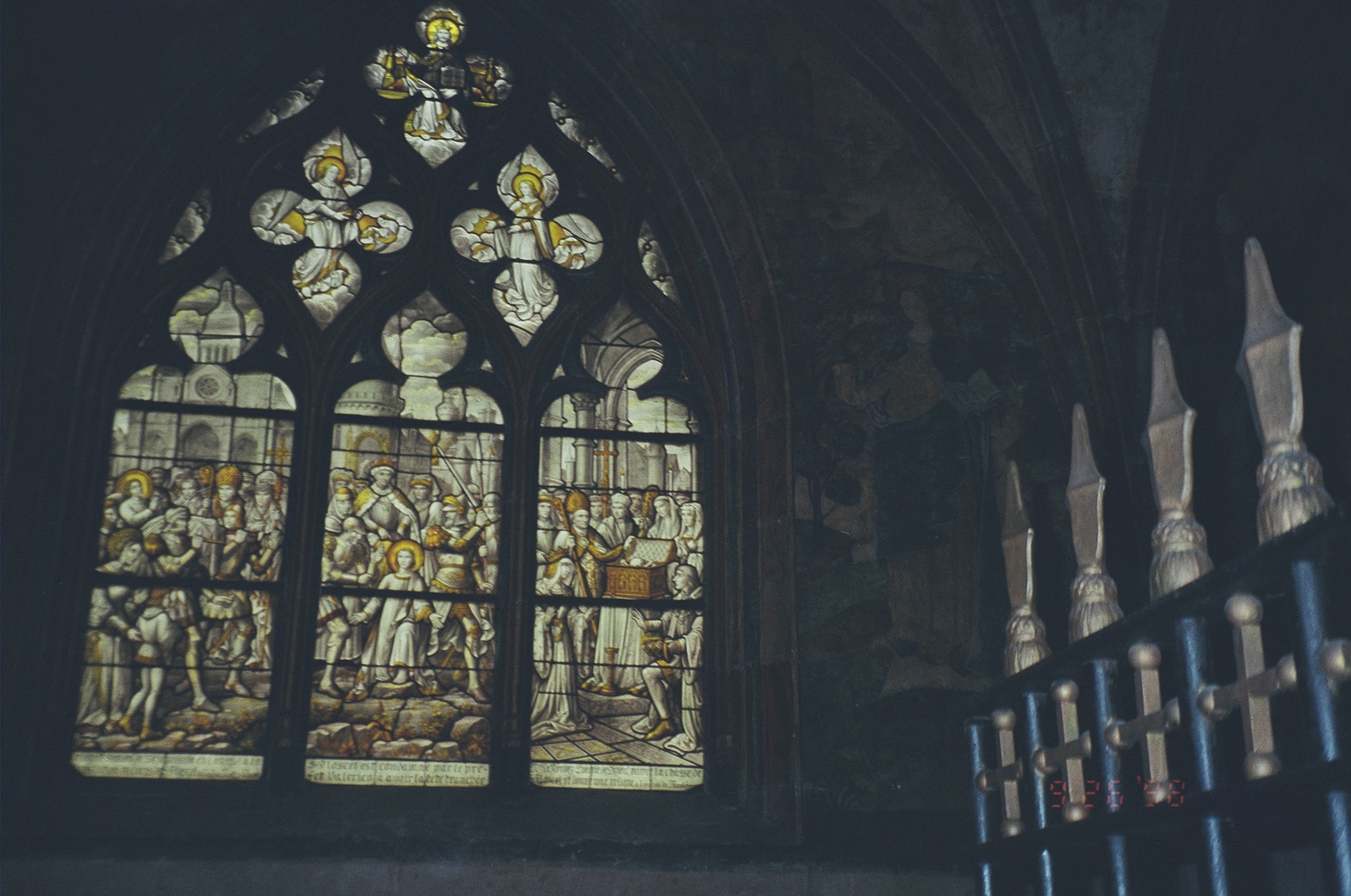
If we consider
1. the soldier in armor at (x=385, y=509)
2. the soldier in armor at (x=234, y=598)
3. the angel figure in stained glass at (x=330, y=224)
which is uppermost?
the angel figure in stained glass at (x=330, y=224)

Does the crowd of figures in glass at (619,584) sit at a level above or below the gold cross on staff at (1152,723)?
above

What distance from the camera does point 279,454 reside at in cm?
764

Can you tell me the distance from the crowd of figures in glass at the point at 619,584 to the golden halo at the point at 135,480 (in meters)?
1.82

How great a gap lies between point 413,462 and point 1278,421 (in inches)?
194

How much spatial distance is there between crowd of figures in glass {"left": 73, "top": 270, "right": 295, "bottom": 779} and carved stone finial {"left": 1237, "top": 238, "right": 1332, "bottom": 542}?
15.9 ft

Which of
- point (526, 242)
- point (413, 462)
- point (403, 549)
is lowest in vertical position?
point (403, 549)

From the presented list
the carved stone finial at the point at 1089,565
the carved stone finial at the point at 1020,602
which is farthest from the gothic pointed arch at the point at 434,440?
the carved stone finial at the point at 1089,565

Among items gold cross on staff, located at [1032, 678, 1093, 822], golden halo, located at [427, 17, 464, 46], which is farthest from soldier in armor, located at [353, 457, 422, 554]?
gold cross on staff, located at [1032, 678, 1093, 822]

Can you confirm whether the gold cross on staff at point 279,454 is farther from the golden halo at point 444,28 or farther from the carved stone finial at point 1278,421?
the carved stone finial at point 1278,421

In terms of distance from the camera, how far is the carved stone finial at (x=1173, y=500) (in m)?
3.88

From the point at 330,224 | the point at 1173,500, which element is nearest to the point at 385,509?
the point at 330,224

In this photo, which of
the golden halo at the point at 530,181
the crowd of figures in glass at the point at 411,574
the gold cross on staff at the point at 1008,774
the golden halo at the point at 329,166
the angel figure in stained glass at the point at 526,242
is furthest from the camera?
the golden halo at the point at 530,181

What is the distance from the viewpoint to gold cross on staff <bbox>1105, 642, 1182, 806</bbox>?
3.82 metres

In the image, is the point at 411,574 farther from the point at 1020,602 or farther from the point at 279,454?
the point at 1020,602
